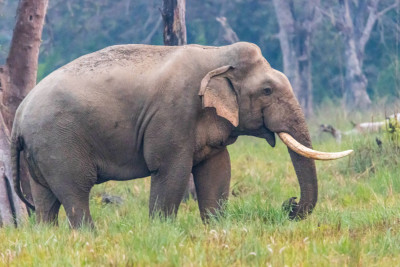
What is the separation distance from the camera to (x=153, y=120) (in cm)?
801

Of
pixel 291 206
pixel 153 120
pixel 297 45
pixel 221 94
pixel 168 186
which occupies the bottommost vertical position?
pixel 291 206

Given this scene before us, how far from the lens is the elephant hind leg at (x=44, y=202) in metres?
8.51

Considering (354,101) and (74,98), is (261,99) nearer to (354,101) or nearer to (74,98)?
(74,98)

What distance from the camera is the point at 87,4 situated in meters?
34.3

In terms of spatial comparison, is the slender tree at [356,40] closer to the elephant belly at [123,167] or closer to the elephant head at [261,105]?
the elephant head at [261,105]

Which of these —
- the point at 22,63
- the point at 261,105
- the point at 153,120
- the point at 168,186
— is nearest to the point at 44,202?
the point at 168,186

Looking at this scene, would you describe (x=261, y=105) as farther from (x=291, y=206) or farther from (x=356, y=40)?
(x=356, y=40)

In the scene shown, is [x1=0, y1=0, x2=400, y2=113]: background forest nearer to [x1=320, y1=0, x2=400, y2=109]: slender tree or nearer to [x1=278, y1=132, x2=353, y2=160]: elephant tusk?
Answer: [x1=320, y1=0, x2=400, y2=109]: slender tree

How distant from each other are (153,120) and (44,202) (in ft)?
4.90


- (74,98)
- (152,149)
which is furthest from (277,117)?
(74,98)

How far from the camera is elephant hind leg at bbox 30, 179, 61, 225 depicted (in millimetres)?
8508

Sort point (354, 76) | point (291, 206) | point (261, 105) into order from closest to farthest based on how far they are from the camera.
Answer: point (291, 206), point (261, 105), point (354, 76)

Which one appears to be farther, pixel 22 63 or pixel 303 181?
pixel 22 63

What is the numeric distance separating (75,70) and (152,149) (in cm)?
114
